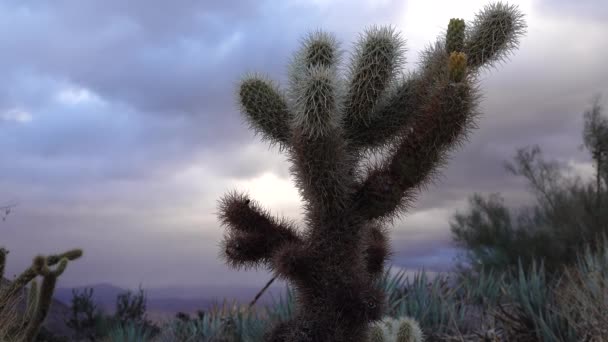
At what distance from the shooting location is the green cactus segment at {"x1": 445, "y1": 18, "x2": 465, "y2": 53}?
17.0ft

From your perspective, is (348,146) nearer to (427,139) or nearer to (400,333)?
(427,139)

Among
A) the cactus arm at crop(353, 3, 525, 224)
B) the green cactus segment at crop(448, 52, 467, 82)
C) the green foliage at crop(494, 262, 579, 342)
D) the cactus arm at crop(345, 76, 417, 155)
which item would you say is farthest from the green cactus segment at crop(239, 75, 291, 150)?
the green foliage at crop(494, 262, 579, 342)

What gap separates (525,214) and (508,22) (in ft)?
50.0

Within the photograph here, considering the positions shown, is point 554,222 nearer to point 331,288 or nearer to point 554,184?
point 554,184

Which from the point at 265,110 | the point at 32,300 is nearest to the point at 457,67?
the point at 265,110

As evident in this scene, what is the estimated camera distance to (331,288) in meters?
4.72

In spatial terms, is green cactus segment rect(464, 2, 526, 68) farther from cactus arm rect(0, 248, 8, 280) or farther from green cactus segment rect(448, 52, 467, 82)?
cactus arm rect(0, 248, 8, 280)

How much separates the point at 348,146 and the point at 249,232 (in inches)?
40.4

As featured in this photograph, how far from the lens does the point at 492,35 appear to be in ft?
17.0

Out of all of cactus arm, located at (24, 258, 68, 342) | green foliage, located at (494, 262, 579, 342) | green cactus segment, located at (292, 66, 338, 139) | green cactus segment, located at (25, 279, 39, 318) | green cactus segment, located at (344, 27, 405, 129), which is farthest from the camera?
green foliage, located at (494, 262, 579, 342)

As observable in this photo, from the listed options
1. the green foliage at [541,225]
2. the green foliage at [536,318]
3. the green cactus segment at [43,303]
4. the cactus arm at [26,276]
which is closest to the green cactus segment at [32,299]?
the green cactus segment at [43,303]

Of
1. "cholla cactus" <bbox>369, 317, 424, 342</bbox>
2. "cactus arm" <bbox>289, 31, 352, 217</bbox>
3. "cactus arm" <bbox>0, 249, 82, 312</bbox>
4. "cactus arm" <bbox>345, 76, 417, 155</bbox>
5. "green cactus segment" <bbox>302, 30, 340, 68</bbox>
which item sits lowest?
"cholla cactus" <bbox>369, 317, 424, 342</bbox>

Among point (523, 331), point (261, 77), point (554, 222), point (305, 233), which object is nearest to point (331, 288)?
point (305, 233)

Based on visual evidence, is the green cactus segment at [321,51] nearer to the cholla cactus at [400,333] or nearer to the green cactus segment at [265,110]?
the green cactus segment at [265,110]
